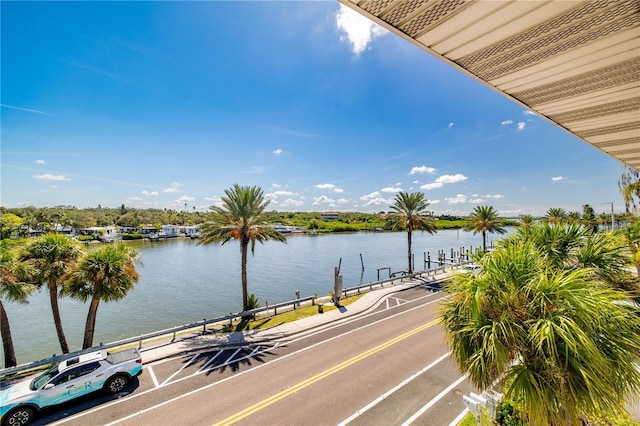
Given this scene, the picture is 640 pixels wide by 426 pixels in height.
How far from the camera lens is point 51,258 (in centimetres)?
1527

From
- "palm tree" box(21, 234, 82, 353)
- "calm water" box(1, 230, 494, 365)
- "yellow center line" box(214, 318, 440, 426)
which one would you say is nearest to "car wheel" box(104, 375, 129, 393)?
"yellow center line" box(214, 318, 440, 426)

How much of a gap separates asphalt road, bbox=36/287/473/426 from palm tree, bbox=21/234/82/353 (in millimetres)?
7338

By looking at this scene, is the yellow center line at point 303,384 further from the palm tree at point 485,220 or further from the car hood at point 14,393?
the palm tree at point 485,220

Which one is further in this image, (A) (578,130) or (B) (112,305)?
(B) (112,305)

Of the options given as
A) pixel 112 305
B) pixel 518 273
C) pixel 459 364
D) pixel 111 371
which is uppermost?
pixel 518 273

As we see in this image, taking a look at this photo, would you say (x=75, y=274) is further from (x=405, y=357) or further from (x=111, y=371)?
(x=405, y=357)

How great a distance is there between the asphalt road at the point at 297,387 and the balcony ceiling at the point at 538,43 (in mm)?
10068

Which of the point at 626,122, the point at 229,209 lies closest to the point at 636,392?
the point at 626,122

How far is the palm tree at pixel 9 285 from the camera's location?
13516 millimetres

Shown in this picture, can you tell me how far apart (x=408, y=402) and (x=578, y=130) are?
392 inches

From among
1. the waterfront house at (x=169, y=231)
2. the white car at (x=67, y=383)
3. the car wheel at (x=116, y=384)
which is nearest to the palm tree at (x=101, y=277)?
the white car at (x=67, y=383)

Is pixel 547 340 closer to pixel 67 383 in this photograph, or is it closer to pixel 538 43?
pixel 538 43

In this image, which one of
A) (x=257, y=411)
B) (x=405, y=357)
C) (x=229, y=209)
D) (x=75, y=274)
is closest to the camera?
(x=257, y=411)

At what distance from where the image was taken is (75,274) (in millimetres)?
14930
